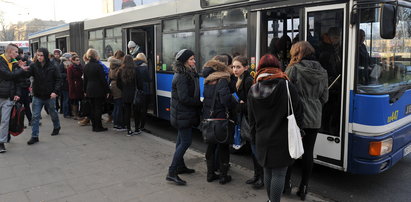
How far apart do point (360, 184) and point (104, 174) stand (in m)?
3.61

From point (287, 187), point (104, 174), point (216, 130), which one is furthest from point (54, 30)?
point (287, 187)

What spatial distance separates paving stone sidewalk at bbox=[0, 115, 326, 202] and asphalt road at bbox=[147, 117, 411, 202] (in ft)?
1.59

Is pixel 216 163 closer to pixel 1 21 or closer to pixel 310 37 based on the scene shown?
pixel 310 37

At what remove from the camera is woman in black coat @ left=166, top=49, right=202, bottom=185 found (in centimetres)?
450

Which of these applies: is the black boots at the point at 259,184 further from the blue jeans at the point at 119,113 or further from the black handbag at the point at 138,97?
the blue jeans at the point at 119,113

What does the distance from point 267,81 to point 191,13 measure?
12.0 ft

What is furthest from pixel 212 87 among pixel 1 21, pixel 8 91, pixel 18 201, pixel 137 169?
pixel 1 21

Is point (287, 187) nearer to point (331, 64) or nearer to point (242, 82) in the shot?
point (242, 82)

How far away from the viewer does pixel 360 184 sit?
5.04 metres

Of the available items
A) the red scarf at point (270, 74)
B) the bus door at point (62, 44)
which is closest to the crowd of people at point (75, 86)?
the bus door at point (62, 44)

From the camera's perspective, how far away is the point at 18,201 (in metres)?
4.21

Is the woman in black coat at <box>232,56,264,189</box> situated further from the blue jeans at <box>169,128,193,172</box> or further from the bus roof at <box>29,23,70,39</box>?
the bus roof at <box>29,23,70,39</box>

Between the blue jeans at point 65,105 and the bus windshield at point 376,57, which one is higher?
the bus windshield at point 376,57

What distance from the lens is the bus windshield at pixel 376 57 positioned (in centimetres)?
415
